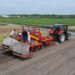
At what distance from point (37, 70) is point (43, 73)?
538 mm

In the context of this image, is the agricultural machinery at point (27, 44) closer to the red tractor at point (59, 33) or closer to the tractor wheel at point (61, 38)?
the tractor wheel at point (61, 38)

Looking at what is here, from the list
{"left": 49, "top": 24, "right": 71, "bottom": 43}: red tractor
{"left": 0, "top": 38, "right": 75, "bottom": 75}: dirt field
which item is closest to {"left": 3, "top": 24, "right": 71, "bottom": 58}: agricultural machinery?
{"left": 49, "top": 24, "right": 71, "bottom": 43}: red tractor

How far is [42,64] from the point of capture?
12266mm

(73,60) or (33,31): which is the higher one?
(33,31)

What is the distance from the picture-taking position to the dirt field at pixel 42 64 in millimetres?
10859

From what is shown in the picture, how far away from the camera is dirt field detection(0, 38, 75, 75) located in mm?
10859

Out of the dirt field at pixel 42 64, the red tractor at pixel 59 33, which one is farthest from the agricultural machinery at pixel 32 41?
the dirt field at pixel 42 64

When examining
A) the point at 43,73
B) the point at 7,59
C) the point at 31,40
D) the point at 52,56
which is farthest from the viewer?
the point at 31,40

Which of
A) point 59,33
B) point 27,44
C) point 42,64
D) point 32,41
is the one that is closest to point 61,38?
point 59,33

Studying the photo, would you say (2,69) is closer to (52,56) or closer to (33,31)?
(52,56)

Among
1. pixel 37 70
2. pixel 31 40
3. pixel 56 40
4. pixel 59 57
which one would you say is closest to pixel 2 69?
pixel 37 70

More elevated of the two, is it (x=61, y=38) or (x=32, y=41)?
(x=32, y=41)

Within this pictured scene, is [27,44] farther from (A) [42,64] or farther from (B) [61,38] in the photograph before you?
(B) [61,38]

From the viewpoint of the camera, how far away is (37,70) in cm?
1110
